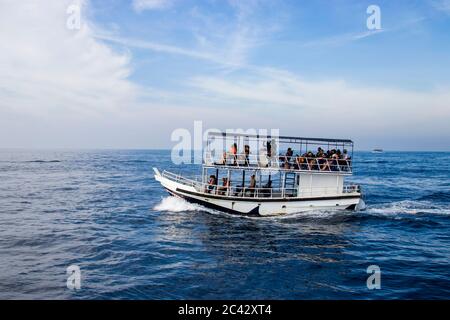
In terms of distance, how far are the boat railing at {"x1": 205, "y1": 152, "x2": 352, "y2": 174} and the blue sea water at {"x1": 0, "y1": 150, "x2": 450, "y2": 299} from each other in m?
3.51

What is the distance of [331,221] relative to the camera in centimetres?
2808

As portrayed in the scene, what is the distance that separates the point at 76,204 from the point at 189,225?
54.3ft

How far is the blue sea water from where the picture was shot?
16.3 m

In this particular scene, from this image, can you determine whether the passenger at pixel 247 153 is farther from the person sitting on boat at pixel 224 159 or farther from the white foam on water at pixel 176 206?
the white foam on water at pixel 176 206

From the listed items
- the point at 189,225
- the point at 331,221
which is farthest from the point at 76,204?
the point at 331,221

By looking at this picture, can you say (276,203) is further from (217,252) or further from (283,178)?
(217,252)

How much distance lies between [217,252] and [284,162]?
10.2 meters

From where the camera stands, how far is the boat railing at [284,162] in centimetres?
2877

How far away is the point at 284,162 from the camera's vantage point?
2867cm

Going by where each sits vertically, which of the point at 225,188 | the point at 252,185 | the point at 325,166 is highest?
the point at 325,166

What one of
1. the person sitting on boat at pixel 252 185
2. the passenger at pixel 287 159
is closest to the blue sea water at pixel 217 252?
the person sitting on boat at pixel 252 185

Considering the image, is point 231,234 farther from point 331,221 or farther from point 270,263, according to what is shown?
point 331,221

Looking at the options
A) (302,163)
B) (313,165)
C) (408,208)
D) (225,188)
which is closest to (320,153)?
(313,165)

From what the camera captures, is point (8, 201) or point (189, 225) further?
point (8, 201)
